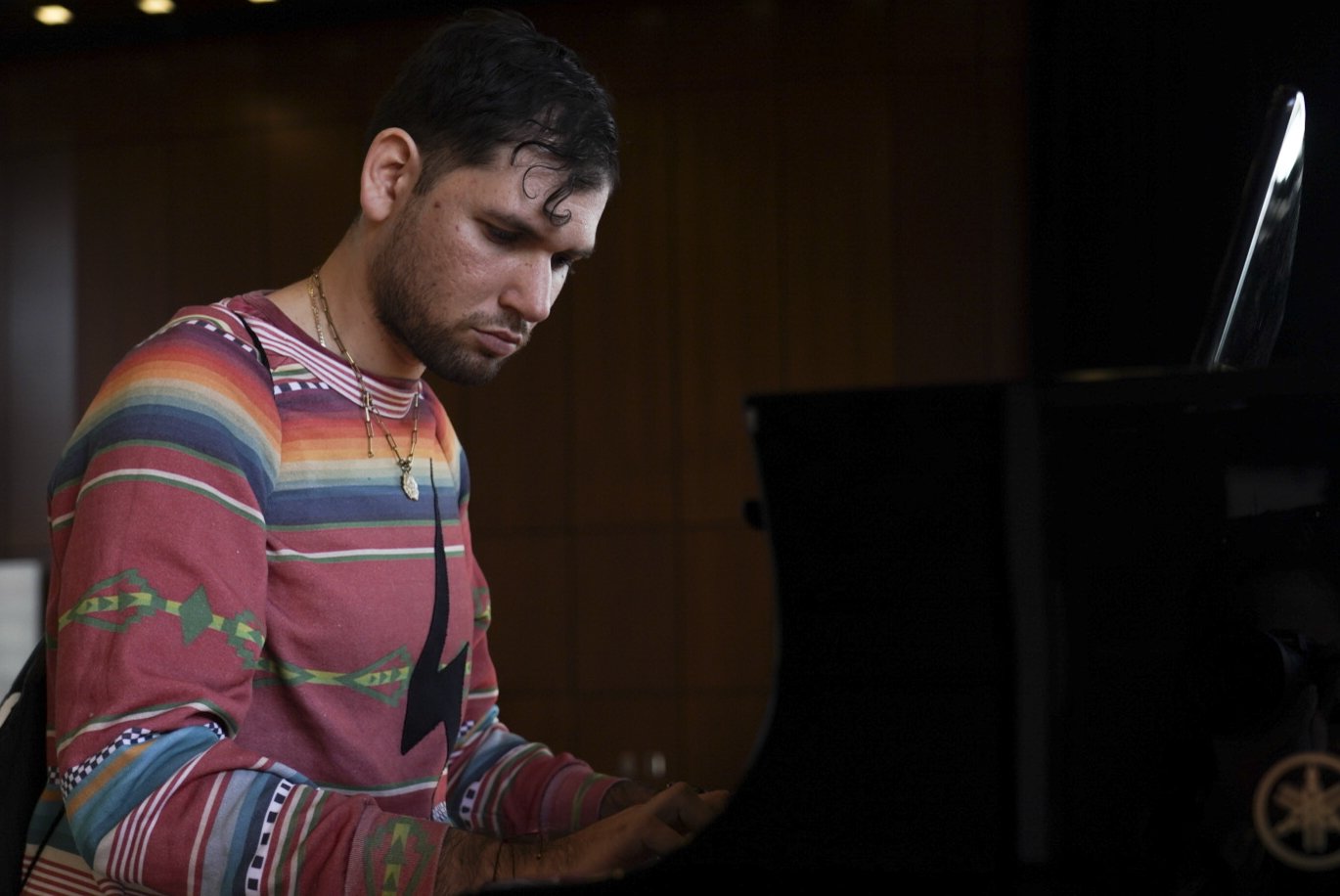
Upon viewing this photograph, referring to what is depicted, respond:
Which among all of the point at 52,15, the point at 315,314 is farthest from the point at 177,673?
the point at 52,15

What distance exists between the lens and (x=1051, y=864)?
34.8 inches

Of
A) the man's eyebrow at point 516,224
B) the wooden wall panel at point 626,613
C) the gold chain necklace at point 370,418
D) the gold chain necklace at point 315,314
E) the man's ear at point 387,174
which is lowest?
the wooden wall panel at point 626,613

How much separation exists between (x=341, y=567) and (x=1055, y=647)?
2.52ft

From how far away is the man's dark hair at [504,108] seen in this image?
150cm

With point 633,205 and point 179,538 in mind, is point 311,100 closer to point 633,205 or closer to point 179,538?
point 633,205

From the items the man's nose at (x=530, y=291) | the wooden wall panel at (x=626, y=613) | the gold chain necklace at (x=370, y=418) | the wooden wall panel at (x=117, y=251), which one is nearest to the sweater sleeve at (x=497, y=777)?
the gold chain necklace at (x=370, y=418)

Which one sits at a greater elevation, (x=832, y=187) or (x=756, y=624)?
(x=832, y=187)

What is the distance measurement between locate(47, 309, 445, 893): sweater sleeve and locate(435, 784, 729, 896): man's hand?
3 cm

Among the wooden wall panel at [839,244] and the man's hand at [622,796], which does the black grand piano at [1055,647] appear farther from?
the wooden wall panel at [839,244]

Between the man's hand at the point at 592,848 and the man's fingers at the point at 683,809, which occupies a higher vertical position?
the man's fingers at the point at 683,809

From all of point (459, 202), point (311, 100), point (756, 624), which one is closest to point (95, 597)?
point (459, 202)

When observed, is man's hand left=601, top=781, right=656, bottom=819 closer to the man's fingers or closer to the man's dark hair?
the man's fingers

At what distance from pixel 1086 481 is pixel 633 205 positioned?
5151 millimetres

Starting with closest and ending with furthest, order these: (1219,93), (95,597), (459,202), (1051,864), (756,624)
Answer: (1051,864)
(95,597)
(459,202)
(1219,93)
(756,624)
